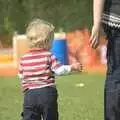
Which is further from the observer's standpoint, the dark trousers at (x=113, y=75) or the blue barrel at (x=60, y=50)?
the blue barrel at (x=60, y=50)

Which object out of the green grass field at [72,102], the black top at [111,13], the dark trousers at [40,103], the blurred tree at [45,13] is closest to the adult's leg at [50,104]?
the dark trousers at [40,103]

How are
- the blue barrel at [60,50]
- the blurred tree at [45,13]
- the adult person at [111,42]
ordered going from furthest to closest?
the blurred tree at [45,13], the blue barrel at [60,50], the adult person at [111,42]

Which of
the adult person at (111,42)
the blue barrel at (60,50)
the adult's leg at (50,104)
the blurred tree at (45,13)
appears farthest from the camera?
the blurred tree at (45,13)

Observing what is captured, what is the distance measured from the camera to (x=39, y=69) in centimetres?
457

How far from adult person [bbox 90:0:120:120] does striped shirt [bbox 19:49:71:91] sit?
70 cm

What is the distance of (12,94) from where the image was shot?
9828 millimetres

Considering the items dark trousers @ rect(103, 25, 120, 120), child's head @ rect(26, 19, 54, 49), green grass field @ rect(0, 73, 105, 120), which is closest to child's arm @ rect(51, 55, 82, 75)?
child's head @ rect(26, 19, 54, 49)

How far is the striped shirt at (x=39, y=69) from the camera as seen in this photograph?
455cm

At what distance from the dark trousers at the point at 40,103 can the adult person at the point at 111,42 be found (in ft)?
2.23

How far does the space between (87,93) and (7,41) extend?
19574 millimetres

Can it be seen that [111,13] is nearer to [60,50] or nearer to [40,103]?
[40,103]

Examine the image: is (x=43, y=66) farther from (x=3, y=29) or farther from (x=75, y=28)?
(x=3, y=29)

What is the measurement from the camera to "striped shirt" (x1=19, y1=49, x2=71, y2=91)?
455 centimetres

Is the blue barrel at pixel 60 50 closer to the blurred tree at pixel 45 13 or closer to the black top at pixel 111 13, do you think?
the blurred tree at pixel 45 13
